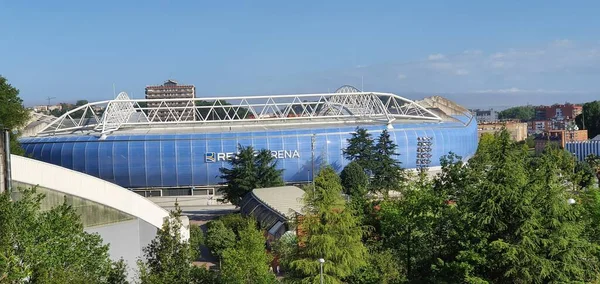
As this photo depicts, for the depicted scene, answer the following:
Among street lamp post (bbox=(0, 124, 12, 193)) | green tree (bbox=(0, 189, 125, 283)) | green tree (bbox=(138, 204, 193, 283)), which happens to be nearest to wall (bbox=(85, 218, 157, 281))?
street lamp post (bbox=(0, 124, 12, 193))

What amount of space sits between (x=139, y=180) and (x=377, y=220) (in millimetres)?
39024

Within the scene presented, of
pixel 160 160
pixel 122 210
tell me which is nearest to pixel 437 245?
pixel 122 210

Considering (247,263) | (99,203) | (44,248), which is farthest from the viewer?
(99,203)

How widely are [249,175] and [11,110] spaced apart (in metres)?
17.8

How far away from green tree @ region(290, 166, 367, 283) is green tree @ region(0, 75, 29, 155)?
2704 centimetres

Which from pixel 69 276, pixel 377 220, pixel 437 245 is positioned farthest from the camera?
pixel 377 220

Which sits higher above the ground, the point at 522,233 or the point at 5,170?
the point at 5,170

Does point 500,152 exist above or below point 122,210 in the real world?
above

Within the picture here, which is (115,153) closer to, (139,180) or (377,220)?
(139,180)

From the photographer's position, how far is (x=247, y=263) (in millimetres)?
19703

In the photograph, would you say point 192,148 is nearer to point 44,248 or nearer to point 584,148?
point 44,248

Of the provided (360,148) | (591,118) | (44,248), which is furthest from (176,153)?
(591,118)

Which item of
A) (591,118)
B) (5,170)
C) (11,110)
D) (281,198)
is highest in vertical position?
(11,110)

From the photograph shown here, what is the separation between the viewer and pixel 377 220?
94.3ft
